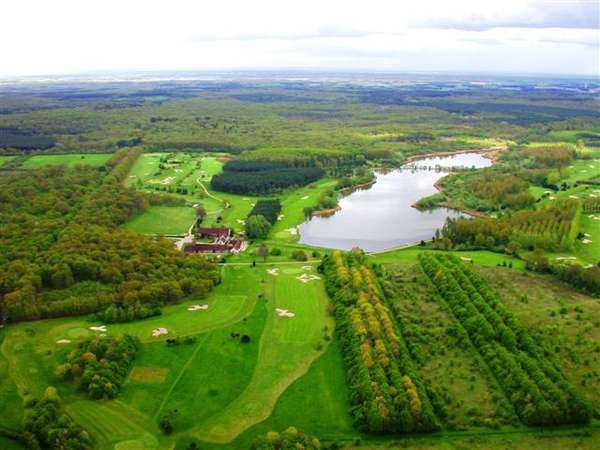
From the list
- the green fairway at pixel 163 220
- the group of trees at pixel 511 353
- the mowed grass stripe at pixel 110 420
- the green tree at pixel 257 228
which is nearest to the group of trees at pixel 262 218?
the green tree at pixel 257 228

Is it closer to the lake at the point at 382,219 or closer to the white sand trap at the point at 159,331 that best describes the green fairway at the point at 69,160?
the lake at the point at 382,219

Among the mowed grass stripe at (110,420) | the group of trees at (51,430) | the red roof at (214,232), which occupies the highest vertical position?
the group of trees at (51,430)

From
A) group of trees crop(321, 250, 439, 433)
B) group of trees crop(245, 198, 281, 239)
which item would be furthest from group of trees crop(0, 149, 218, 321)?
group of trees crop(321, 250, 439, 433)

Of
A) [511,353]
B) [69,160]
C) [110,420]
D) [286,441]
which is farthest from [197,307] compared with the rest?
[69,160]

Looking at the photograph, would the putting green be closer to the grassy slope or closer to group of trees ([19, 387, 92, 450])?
group of trees ([19, 387, 92, 450])

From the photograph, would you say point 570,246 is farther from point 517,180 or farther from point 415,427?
point 415,427
